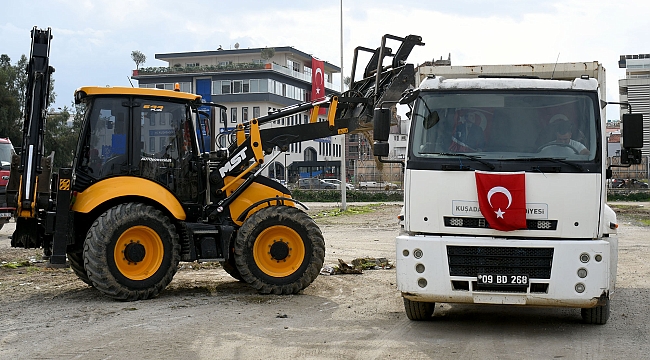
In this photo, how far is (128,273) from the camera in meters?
10.5

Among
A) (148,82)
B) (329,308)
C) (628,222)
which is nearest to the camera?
(329,308)

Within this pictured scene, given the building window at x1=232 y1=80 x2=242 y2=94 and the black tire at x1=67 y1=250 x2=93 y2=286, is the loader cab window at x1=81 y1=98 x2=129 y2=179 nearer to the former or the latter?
the black tire at x1=67 y1=250 x2=93 y2=286

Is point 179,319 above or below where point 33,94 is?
below

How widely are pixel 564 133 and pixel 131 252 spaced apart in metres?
5.74

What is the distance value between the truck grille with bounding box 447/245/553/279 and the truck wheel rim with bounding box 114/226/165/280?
4.23 metres

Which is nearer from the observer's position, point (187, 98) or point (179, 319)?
point (179, 319)

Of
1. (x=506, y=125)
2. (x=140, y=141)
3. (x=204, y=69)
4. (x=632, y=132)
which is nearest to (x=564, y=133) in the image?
(x=506, y=125)

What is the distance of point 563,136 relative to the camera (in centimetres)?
858

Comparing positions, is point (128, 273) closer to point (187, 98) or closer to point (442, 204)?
point (187, 98)

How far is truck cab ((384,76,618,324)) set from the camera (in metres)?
8.26

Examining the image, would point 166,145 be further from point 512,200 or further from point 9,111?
point 9,111

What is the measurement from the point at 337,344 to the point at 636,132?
13.2 feet

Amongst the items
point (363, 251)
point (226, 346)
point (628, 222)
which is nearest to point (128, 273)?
point (226, 346)

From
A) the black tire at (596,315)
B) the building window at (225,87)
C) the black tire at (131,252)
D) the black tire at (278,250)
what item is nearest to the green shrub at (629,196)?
the black tire at (278,250)
